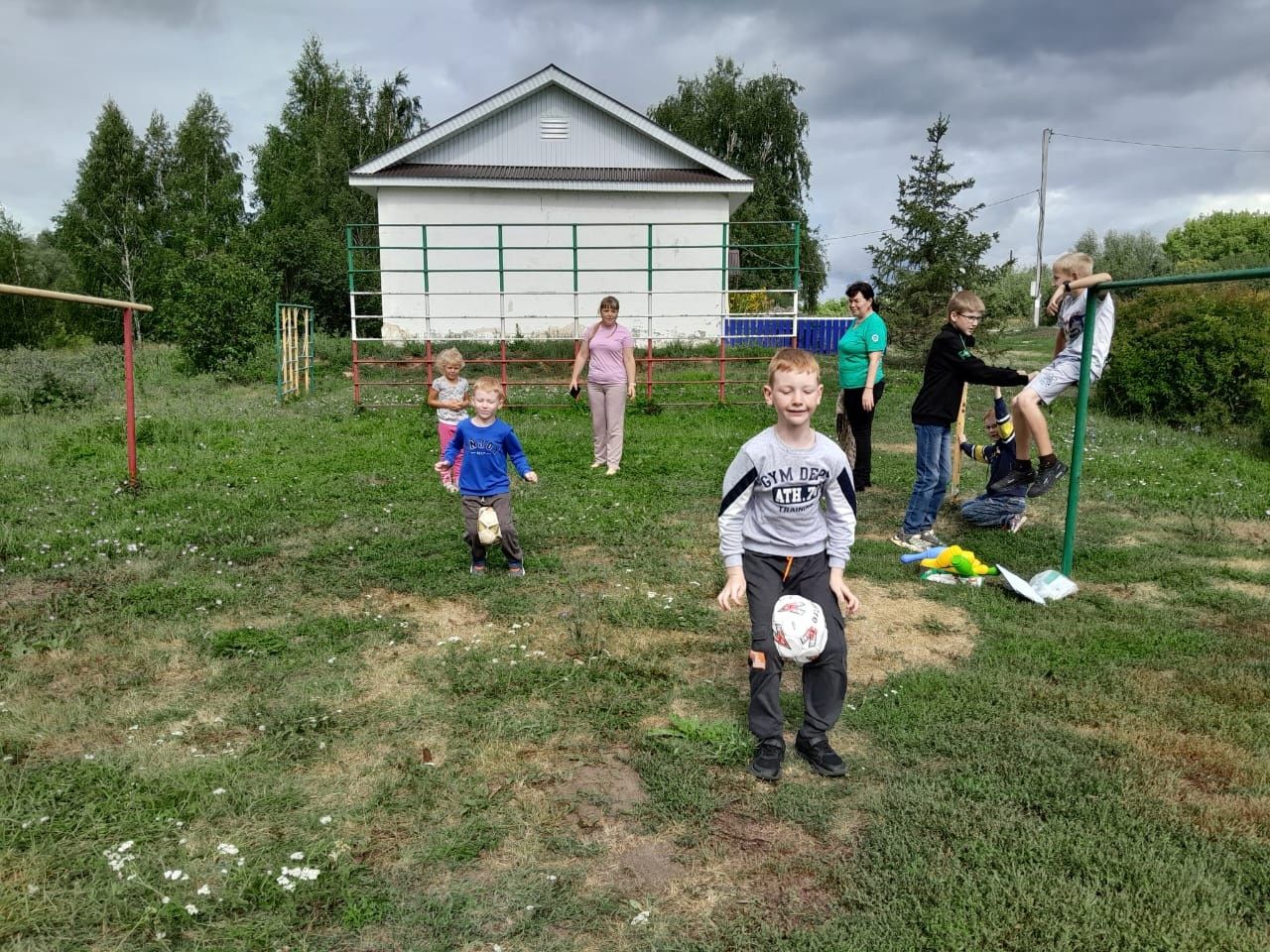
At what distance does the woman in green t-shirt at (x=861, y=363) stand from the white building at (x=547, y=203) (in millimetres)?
13048

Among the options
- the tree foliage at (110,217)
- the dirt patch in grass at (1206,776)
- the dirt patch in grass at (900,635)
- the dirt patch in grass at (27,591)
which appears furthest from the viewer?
the tree foliage at (110,217)

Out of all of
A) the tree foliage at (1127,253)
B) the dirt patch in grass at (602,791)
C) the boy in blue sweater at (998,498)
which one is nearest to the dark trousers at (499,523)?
the dirt patch in grass at (602,791)

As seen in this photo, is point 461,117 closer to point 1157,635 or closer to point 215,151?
point 1157,635

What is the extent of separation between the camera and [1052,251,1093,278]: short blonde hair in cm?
582

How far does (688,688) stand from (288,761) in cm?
185

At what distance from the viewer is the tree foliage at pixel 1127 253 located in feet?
183

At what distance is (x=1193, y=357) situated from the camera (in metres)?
12.4

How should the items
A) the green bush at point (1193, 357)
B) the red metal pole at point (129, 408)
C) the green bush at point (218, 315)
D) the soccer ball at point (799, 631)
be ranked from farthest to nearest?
the green bush at point (218, 315) → the green bush at point (1193, 357) → the red metal pole at point (129, 408) → the soccer ball at point (799, 631)

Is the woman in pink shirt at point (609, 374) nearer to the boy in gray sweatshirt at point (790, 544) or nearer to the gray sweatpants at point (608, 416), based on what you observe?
the gray sweatpants at point (608, 416)

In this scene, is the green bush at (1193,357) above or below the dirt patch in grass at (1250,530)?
above

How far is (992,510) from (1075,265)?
2.19 meters

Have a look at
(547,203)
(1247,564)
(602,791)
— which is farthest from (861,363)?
(547,203)

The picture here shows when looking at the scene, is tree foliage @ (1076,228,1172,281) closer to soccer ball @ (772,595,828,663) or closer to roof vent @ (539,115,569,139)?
roof vent @ (539,115,569,139)

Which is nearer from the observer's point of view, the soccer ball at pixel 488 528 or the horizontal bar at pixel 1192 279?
the horizontal bar at pixel 1192 279
